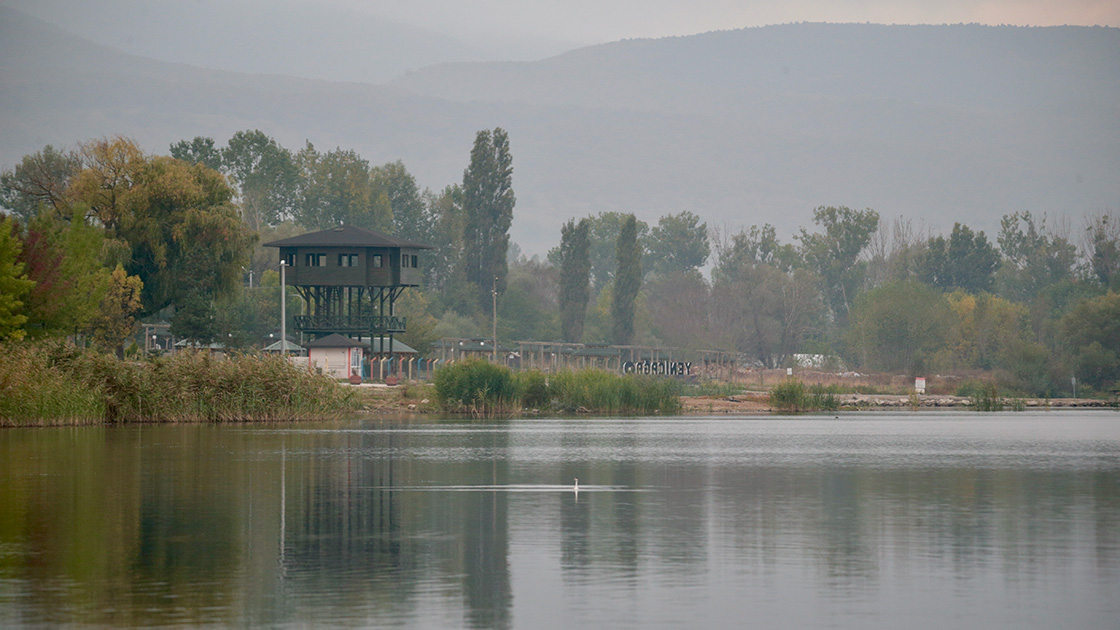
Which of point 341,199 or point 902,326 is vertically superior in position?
point 341,199

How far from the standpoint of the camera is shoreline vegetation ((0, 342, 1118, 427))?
43.9 metres

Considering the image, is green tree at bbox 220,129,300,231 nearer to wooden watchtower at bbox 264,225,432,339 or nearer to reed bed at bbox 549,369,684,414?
wooden watchtower at bbox 264,225,432,339

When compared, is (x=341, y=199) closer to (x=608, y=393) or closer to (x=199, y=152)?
(x=199, y=152)

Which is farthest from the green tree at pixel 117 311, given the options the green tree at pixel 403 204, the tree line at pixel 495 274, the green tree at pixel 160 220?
the green tree at pixel 403 204

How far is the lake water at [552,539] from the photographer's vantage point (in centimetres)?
1241

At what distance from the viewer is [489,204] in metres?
130

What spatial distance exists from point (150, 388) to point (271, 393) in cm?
462

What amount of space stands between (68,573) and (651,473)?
47.8 feet

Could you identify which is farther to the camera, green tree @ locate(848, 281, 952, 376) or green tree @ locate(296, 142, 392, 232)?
green tree @ locate(296, 142, 392, 232)

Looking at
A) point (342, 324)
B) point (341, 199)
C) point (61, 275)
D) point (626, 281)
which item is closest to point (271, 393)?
point (61, 275)

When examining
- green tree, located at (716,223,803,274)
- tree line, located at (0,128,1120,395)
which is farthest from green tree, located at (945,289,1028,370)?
green tree, located at (716,223,803,274)

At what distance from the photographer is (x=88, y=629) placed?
11.5 metres

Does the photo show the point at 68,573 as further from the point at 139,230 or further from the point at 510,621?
the point at 139,230

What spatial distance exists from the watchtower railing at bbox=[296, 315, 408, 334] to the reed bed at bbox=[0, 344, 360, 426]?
3705cm
